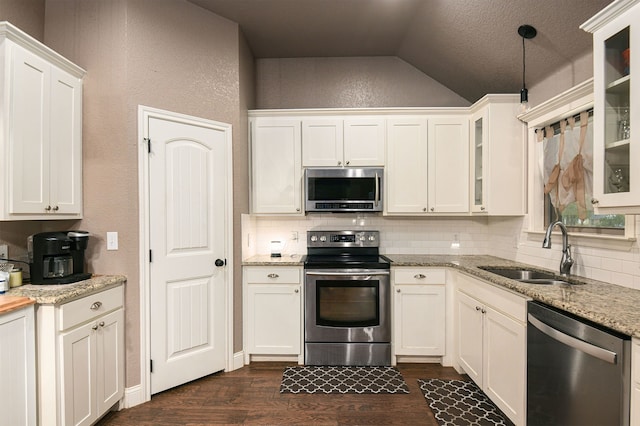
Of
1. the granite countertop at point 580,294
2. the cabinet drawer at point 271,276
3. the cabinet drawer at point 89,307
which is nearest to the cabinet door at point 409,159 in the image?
the granite countertop at point 580,294

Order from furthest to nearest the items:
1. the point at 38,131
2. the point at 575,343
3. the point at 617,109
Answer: the point at 38,131 → the point at 617,109 → the point at 575,343

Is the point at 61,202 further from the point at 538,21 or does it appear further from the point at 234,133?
A: the point at 538,21

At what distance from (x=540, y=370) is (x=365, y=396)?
127 cm

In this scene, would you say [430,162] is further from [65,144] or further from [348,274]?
[65,144]

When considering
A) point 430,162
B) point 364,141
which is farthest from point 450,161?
point 364,141

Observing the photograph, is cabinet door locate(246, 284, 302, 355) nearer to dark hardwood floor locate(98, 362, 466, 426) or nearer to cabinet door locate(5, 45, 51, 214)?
dark hardwood floor locate(98, 362, 466, 426)

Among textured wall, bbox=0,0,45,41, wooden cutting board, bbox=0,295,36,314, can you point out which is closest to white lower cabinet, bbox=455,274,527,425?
wooden cutting board, bbox=0,295,36,314

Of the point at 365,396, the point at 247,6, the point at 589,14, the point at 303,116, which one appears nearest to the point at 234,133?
the point at 303,116

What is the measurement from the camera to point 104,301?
2254 mm

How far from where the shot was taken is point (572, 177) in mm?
2447

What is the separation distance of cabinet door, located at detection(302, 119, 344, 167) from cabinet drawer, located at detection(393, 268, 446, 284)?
3.99 feet

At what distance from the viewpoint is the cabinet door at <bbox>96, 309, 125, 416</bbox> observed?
220 cm

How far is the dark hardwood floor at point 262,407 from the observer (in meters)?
2.32

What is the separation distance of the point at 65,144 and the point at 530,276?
356 centimetres
